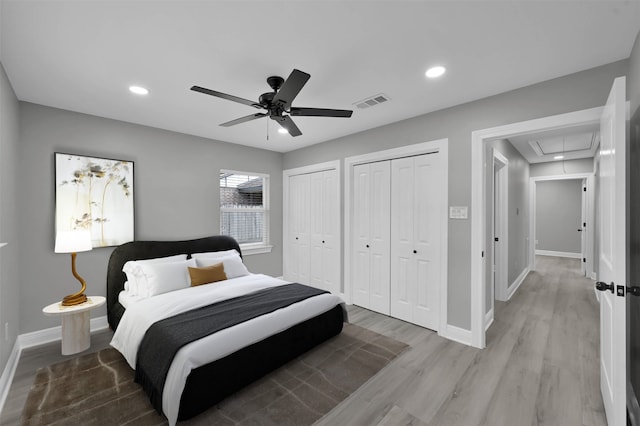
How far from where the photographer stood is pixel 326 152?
4.49m

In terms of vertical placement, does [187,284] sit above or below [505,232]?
below

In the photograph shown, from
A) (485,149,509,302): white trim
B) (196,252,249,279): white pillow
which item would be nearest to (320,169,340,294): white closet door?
(196,252,249,279): white pillow

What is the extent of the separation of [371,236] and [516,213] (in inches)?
120

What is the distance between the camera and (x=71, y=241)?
8.80 ft

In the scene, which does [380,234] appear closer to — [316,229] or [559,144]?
[316,229]

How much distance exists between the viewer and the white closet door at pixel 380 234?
3.75 metres

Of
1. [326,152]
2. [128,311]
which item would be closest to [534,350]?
[326,152]

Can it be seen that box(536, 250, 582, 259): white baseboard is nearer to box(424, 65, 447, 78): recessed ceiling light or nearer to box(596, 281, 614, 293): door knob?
box(596, 281, 614, 293): door knob

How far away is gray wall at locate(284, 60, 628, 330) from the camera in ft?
7.37

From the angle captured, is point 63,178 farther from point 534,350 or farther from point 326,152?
point 534,350

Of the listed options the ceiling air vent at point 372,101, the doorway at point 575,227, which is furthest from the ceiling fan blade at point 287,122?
the doorway at point 575,227

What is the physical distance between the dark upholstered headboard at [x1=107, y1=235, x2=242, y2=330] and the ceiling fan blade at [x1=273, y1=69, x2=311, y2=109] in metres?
2.67

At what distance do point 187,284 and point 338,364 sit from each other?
1939mm

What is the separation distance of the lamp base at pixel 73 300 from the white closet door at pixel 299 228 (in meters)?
3.01
